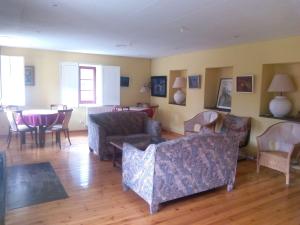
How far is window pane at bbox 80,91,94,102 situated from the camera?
733cm

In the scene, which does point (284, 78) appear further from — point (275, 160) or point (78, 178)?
point (78, 178)

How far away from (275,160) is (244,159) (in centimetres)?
103

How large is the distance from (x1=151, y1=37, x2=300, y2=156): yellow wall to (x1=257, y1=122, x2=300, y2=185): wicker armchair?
1.08 feet

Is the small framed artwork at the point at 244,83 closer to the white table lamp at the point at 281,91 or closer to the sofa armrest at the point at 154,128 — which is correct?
the white table lamp at the point at 281,91

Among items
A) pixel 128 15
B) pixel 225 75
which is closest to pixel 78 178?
pixel 128 15

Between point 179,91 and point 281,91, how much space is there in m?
3.06

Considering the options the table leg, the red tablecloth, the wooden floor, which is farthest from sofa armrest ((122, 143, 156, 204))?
the table leg

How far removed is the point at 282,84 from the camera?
439cm

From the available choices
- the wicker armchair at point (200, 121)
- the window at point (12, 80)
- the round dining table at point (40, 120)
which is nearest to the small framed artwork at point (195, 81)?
the wicker armchair at point (200, 121)

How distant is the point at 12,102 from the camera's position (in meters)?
6.27

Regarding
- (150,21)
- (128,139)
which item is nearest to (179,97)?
(128,139)

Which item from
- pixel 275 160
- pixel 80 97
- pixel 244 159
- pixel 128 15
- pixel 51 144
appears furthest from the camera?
pixel 80 97

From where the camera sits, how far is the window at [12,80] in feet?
20.0

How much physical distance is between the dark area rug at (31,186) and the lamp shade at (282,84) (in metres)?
3.76
